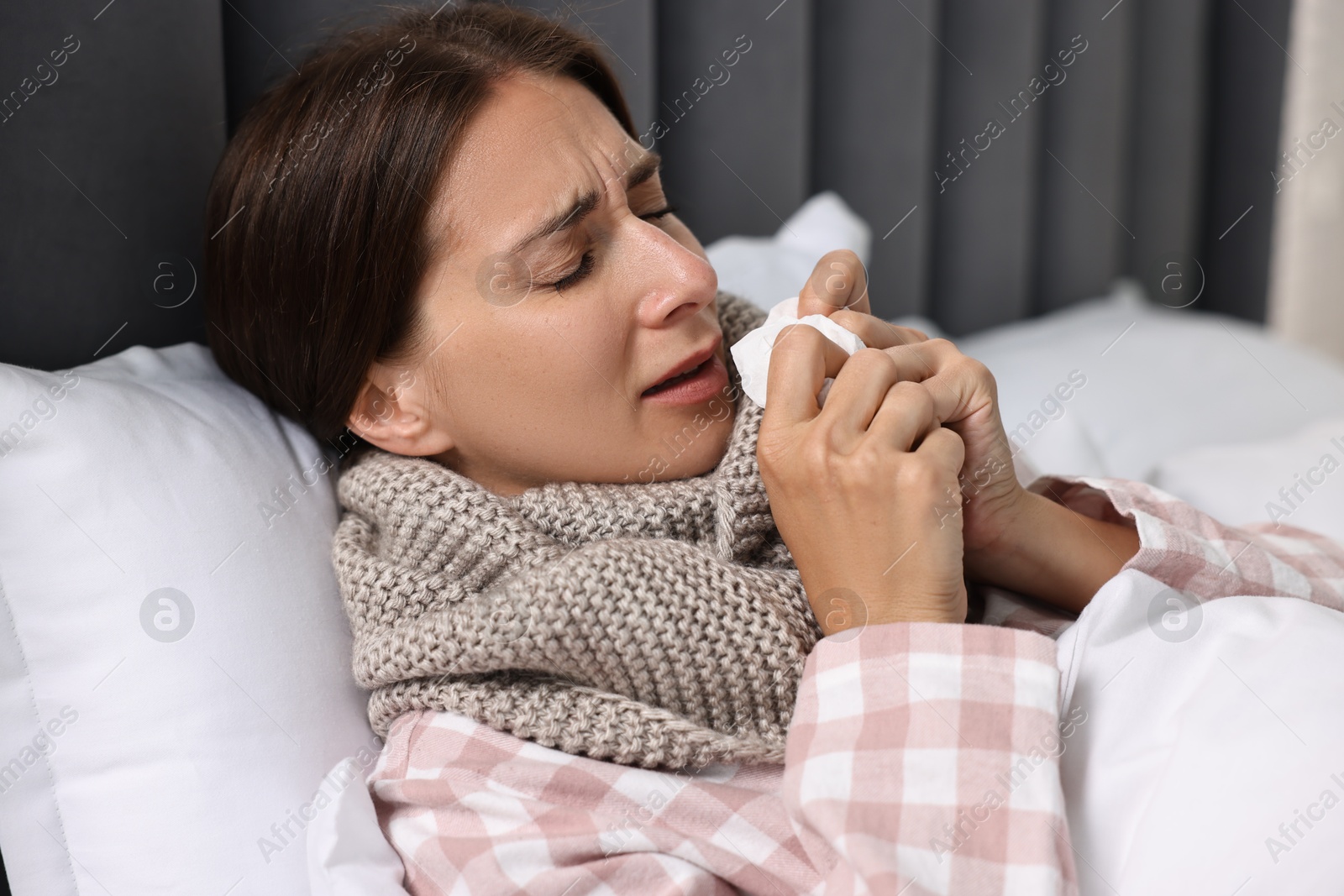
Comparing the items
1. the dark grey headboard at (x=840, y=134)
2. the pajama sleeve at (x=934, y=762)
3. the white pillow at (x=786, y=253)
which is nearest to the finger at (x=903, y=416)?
the pajama sleeve at (x=934, y=762)

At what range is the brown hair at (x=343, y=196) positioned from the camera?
0.83m

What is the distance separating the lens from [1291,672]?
62cm

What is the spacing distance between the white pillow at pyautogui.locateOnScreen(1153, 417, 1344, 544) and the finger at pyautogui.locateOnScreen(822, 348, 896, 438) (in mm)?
603

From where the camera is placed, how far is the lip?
852mm

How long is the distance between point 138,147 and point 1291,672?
3.36 feet

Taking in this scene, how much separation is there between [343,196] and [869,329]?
447 millimetres

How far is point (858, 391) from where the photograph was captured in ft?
2.28

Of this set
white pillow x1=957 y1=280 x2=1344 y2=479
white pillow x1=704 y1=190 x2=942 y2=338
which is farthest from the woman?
white pillow x1=957 y1=280 x2=1344 y2=479

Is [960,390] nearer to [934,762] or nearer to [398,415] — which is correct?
[934,762]

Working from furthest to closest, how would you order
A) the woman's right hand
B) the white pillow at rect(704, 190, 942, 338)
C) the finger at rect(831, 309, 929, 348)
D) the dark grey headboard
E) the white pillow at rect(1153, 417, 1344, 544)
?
the white pillow at rect(704, 190, 942, 338), the white pillow at rect(1153, 417, 1344, 544), the dark grey headboard, the finger at rect(831, 309, 929, 348), the woman's right hand

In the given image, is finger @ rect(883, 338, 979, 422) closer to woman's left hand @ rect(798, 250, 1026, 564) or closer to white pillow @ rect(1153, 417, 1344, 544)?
woman's left hand @ rect(798, 250, 1026, 564)

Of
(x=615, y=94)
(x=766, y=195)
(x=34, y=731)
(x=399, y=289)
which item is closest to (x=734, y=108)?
(x=766, y=195)

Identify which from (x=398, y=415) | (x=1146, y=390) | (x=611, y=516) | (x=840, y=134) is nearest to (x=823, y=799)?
(x=611, y=516)

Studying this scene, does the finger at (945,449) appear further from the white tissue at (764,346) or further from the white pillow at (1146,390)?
the white pillow at (1146,390)
